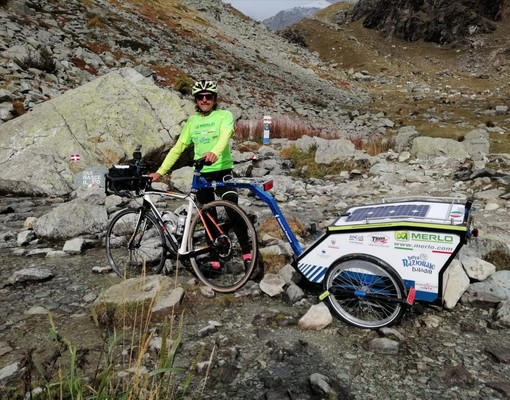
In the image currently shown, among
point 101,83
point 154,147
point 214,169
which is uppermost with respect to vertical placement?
point 101,83

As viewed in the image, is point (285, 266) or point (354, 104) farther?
point (354, 104)

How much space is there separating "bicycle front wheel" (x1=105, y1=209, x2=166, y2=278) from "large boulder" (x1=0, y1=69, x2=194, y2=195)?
4.89 m

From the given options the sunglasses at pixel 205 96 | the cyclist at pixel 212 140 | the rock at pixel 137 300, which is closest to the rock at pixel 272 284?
the cyclist at pixel 212 140

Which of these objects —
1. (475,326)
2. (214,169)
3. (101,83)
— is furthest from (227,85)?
(475,326)

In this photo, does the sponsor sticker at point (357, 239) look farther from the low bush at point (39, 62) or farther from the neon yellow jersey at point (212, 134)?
the low bush at point (39, 62)

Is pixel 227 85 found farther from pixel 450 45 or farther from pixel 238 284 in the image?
pixel 450 45

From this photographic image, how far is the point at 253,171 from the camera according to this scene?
41.9 ft

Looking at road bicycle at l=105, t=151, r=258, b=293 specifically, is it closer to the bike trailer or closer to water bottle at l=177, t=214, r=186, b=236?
water bottle at l=177, t=214, r=186, b=236

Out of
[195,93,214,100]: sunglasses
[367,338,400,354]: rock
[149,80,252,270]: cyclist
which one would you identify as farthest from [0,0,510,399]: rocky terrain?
[195,93,214,100]: sunglasses

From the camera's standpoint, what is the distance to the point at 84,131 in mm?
11180

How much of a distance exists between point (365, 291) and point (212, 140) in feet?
9.50

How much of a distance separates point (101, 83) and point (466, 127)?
2124cm

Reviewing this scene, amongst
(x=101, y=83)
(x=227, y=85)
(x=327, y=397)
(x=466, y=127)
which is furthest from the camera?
(x=227, y=85)

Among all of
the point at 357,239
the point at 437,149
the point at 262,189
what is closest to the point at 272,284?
the point at 262,189
